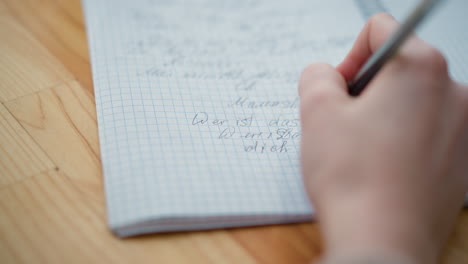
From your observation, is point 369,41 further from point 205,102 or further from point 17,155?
point 17,155

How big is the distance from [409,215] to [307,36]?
0.32 metres

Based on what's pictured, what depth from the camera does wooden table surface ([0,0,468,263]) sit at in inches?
12.3

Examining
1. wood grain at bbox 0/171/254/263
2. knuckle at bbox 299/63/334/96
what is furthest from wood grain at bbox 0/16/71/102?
knuckle at bbox 299/63/334/96

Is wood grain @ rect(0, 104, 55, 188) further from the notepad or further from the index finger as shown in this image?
the index finger

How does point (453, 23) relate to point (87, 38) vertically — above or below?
above

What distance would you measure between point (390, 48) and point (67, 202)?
0.27 meters

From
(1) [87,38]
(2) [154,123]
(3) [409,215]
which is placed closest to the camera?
(3) [409,215]

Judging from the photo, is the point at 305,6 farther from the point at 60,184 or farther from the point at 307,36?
the point at 60,184

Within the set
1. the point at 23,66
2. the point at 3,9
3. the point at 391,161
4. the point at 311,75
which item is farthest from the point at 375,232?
the point at 3,9

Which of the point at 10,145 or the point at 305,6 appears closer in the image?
the point at 10,145

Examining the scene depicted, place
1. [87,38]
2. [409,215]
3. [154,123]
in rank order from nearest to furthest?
[409,215] < [154,123] < [87,38]

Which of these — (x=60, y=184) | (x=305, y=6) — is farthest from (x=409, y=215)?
(x=305, y=6)

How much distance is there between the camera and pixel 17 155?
36 centimetres

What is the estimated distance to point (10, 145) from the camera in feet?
1.20
